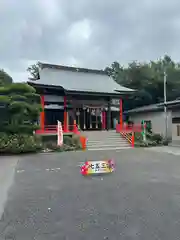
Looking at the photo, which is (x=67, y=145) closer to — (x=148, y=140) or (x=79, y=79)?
(x=148, y=140)

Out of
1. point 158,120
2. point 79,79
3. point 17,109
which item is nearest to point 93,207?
point 17,109

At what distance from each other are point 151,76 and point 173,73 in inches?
126

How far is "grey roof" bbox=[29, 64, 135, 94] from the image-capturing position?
1763cm

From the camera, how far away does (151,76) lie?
86.9 feet

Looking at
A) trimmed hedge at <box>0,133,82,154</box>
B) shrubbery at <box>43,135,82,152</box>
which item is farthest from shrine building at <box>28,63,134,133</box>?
trimmed hedge at <box>0,133,82,154</box>

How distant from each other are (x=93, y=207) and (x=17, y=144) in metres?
8.35

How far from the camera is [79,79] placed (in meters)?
19.8

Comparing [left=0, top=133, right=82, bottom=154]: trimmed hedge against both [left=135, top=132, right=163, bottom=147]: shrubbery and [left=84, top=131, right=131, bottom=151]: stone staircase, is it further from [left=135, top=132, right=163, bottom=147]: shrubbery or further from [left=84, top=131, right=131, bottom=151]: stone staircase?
[left=135, top=132, right=163, bottom=147]: shrubbery

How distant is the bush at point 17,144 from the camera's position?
11016 millimetres

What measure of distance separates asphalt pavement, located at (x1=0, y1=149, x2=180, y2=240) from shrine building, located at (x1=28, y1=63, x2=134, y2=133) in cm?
970

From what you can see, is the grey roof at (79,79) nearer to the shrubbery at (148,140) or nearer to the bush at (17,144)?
the shrubbery at (148,140)

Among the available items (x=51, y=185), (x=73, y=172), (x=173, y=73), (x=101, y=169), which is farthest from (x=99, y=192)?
(x=173, y=73)

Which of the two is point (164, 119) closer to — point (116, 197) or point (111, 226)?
point (116, 197)

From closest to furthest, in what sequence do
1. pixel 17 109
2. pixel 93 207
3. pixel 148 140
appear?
1. pixel 93 207
2. pixel 17 109
3. pixel 148 140
